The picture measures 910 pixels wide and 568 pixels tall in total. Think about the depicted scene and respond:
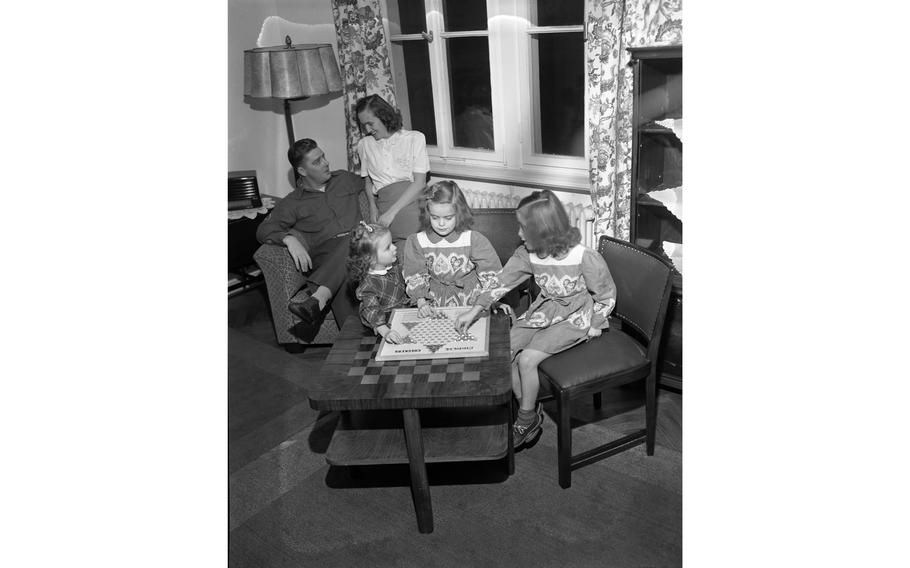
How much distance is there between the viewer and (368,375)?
213 cm

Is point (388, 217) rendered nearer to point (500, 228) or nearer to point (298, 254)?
point (298, 254)

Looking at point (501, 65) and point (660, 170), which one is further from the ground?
point (501, 65)

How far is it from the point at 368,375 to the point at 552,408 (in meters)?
1.00

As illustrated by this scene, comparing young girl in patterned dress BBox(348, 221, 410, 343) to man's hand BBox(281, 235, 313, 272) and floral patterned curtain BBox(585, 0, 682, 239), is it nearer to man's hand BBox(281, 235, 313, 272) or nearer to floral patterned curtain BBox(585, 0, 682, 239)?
man's hand BBox(281, 235, 313, 272)

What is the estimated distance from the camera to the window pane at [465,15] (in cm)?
370

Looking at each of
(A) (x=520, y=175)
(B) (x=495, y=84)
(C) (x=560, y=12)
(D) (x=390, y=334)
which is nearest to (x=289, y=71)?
(B) (x=495, y=84)

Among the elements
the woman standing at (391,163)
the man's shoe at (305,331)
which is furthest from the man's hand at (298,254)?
the woman standing at (391,163)

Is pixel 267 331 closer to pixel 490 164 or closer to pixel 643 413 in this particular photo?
pixel 490 164

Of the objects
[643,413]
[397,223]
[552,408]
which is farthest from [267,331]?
[643,413]

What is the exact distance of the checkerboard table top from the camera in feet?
6.56

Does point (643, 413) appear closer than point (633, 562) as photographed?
No

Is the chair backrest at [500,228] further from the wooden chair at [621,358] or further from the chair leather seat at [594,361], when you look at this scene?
the chair leather seat at [594,361]

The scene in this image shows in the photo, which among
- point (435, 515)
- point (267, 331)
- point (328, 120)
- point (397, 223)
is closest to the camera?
point (435, 515)

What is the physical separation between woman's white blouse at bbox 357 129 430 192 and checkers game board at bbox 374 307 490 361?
54.2 inches
